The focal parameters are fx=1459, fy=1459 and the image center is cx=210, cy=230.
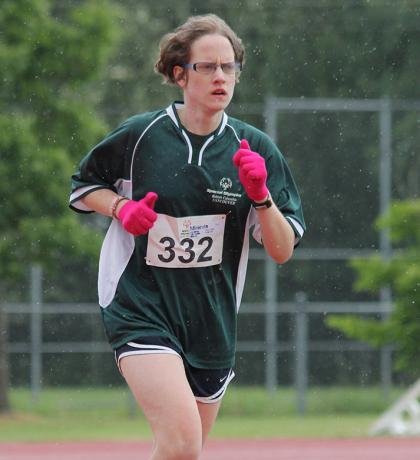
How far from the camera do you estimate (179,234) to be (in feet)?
17.9

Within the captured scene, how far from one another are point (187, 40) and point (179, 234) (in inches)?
30.2

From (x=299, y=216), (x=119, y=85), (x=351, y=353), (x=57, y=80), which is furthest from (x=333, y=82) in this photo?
(x=299, y=216)

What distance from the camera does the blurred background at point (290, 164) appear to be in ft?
61.1

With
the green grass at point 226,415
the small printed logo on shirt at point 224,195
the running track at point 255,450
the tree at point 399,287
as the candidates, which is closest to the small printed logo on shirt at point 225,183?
the small printed logo on shirt at point 224,195

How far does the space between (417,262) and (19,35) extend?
5.83 m

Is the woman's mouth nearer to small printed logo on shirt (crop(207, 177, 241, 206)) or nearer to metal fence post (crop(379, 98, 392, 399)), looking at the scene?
small printed logo on shirt (crop(207, 177, 241, 206))

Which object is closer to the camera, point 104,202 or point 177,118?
point 104,202

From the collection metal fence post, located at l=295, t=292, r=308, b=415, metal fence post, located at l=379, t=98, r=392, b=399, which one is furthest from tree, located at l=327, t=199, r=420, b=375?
metal fence post, located at l=379, t=98, r=392, b=399

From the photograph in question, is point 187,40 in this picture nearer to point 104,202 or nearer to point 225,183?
point 225,183

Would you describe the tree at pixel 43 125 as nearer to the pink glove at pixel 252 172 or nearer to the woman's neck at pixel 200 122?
the woman's neck at pixel 200 122

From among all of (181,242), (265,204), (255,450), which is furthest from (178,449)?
(255,450)

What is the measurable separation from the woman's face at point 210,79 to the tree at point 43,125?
12940 mm

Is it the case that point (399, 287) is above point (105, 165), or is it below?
below

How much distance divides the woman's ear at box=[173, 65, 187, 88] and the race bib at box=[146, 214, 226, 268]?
1.79 ft
